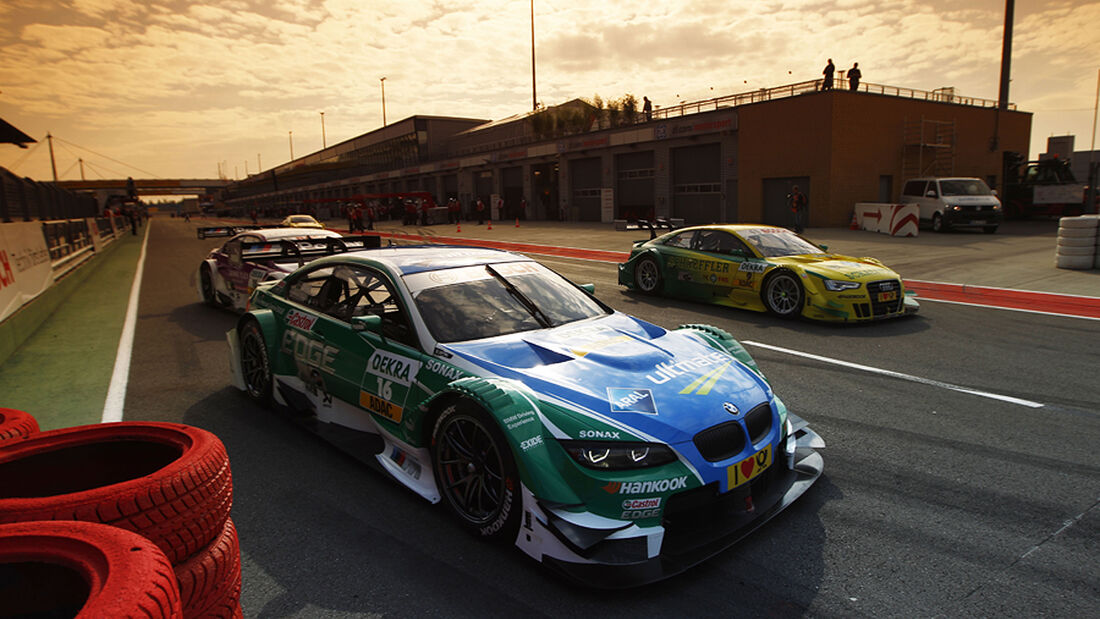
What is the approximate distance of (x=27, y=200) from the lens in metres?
11.8

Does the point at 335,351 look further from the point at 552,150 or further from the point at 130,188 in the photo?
the point at 130,188

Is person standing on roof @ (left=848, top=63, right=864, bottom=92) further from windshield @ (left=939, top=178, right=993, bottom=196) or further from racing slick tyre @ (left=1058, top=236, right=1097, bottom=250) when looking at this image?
racing slick tyre @ (left=1058, top=236, right=1097, bottom=250)

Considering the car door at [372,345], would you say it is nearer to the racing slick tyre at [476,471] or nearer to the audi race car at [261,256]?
the racing slick tyre at [476,471]

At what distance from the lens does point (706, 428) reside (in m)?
3.03

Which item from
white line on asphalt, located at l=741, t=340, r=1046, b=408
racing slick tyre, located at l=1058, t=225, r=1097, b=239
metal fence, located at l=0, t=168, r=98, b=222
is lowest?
white line on asphalt, located at l=741, t=340, r=1046, b=408

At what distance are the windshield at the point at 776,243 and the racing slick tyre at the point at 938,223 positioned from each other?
56.1ft

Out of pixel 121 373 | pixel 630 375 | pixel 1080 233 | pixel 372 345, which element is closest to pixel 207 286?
pixel 121 373

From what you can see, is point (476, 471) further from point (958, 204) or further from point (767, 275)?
point (958, 204)

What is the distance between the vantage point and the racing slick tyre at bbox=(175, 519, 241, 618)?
213cm

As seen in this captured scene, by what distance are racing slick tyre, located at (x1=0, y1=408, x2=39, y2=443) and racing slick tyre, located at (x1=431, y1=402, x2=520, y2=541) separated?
6.02 ft

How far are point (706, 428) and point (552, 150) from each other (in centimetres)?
4078

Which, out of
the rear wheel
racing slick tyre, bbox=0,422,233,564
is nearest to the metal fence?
the rear wheel

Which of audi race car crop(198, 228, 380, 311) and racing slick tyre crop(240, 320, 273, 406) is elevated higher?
audi race car crop(198, 228, 380, 311)

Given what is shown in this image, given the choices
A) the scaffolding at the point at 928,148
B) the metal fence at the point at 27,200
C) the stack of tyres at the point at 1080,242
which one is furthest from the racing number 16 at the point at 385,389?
the scaffolding at the point at 928,148
